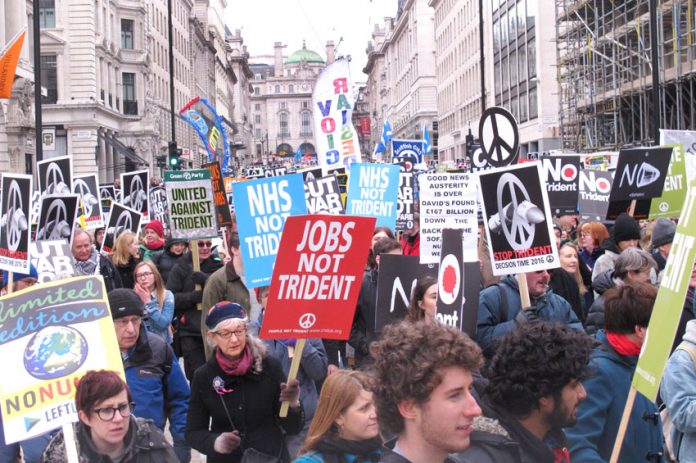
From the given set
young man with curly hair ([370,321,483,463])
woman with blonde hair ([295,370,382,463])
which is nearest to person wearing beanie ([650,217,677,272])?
woman with blonde hair ([295,370,382,463])

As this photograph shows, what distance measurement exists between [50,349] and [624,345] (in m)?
2.63

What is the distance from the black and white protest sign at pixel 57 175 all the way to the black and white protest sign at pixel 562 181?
21.3 feet

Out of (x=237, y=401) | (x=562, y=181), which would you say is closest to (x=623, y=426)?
(x=237, y=401)

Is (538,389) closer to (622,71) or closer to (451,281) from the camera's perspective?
(451,281)

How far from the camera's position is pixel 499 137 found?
31.2 ft

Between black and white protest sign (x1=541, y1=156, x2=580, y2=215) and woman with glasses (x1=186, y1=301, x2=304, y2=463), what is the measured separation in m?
9.67

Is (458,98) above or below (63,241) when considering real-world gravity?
above

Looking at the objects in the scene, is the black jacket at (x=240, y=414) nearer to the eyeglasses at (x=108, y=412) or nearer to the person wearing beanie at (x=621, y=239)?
the eyeglasses at (x=108, y=412)

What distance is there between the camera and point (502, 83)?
63875 mm

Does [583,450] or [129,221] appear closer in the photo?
[583,450]

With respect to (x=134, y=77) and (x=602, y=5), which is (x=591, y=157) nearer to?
(x=602, y=5)

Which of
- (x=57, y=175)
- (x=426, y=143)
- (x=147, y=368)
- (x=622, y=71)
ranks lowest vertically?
(x=147, y=368)

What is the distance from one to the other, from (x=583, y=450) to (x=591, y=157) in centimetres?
1884

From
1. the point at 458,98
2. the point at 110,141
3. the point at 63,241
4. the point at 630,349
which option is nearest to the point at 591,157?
the point at 63,241
